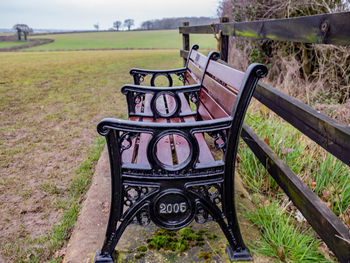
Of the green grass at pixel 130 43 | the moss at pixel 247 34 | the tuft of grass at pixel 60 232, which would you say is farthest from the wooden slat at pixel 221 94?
the green grass at pixel 130 43

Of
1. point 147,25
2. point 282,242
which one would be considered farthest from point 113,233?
point 147,25

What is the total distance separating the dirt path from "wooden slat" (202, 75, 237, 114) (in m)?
0.84

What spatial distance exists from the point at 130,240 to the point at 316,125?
1.32 metres

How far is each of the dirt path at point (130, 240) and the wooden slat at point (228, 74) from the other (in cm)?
99

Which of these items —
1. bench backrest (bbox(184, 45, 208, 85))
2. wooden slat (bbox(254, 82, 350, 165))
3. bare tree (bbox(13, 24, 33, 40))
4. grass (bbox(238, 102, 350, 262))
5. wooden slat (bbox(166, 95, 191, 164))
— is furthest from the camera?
bare tree (bbox(13, 24, 33, 40))

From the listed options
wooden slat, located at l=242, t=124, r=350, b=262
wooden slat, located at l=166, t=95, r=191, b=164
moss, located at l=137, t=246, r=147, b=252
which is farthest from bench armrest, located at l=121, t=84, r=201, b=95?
moss, located at l=137, t=246, r=147, b=252

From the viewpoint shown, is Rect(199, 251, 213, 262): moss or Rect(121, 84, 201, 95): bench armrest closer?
Rect(199, 251, 213, 262): moss

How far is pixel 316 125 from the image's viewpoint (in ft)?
4.97

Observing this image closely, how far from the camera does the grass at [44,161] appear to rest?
2.16 m

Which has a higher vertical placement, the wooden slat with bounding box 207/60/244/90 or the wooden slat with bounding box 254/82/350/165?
the wooden slat with bounding box 207/60/244/90

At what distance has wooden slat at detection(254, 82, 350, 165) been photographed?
4.33 feet

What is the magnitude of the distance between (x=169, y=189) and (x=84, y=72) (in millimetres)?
9746

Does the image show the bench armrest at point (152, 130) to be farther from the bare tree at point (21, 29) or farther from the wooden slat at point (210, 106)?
the bare tree at point (21, 29)

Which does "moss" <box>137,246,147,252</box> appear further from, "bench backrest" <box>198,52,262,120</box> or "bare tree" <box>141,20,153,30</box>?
"bare tree" <box>141,20,153,30</box>
